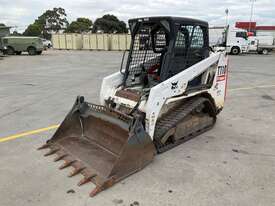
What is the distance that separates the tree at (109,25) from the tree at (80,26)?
18.0ft

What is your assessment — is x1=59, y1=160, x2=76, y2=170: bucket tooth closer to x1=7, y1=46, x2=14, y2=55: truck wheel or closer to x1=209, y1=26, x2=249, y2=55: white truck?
x1=209, y1=26, x2=249, y2=55: white truck

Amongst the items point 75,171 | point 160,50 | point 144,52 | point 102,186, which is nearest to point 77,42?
point 144,52

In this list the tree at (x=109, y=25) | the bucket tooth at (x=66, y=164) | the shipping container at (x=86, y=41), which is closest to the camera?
the bucket tooth at (x=66, y=164)

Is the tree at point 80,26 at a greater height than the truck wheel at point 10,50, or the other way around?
the tree at point 80,26

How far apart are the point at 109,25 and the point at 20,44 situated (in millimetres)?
46176

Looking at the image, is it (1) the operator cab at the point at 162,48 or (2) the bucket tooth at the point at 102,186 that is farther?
(1) the operator cab at the point at 162,48

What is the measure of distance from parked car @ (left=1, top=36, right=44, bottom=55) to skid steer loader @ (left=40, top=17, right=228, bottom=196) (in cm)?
2466

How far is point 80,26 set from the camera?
7781 cm

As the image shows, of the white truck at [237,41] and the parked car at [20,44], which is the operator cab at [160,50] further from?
the parked car at [20,44]

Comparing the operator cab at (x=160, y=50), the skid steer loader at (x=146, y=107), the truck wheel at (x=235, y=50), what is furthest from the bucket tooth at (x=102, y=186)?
the truck wheel at (x=235, y=50)

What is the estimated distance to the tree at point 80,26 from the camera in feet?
252

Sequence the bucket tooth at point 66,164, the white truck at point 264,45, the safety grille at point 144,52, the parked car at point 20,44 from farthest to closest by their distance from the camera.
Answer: the white truck at point 264,45 < the parked car at point 20,44 < the safety grille at point 144,52 < the bucket tooth at point 66,164

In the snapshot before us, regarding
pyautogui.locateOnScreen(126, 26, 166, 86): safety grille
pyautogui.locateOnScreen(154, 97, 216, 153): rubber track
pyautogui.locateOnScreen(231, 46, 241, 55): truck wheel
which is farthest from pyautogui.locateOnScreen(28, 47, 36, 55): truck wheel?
pyautogui.locateOnScreen(154, 97, 216, 153): rubber track

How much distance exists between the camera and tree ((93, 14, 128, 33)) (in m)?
70.3
